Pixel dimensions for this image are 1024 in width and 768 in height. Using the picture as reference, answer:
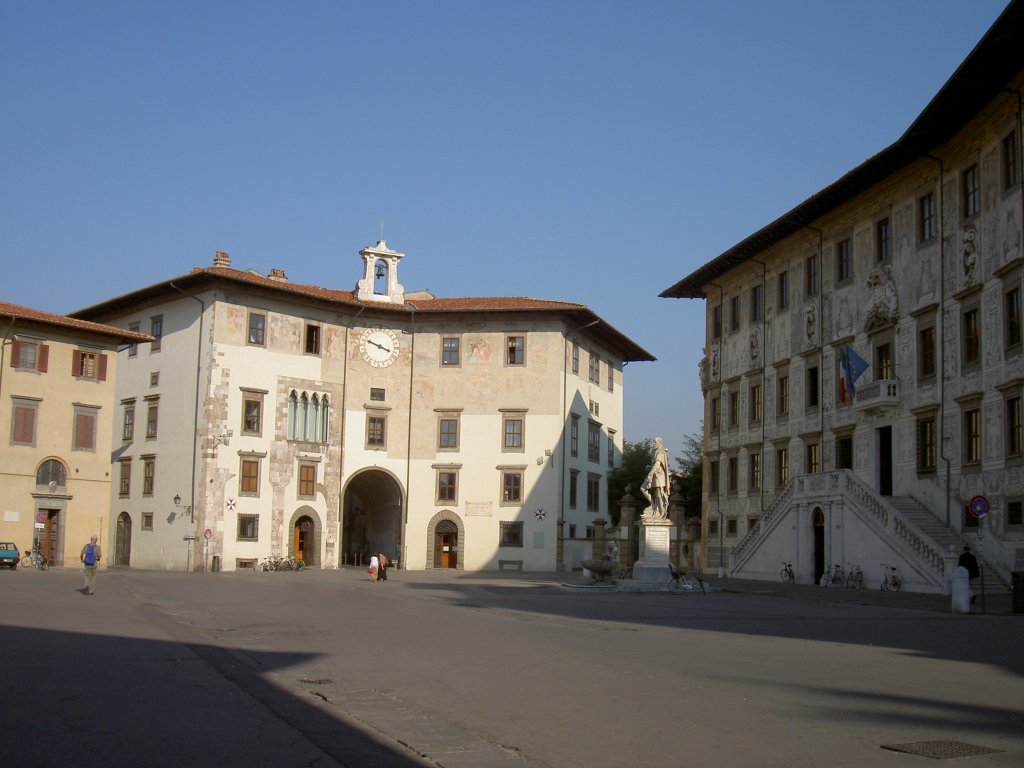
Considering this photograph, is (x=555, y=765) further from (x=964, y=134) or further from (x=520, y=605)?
(x=964, y=134)

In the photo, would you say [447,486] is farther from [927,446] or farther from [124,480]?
[927,446]

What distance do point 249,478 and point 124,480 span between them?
711 cm

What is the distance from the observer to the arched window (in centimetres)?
4500

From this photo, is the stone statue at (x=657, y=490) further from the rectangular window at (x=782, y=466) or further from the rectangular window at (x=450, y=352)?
the rectangular window at (x=450, y=352)

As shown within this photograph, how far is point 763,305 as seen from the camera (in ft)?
143

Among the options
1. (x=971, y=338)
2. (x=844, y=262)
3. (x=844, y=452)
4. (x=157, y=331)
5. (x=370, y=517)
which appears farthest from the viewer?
(x=370, y=517)

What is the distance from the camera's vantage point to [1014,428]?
28484 millimetres

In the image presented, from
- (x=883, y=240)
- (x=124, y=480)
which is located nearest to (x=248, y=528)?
(x=124, y=480)

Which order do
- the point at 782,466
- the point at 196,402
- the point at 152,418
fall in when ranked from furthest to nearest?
the point at 152,418
the point at 196,402
the point at 782,466

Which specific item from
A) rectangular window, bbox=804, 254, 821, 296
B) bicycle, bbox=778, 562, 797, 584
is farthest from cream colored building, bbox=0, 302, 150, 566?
rectangular window, bbox=804, 254, 821, 296

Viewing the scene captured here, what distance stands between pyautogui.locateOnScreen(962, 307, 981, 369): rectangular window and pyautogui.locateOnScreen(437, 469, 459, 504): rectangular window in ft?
92.9

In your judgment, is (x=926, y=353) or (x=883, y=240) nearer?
(x=926, y=353)

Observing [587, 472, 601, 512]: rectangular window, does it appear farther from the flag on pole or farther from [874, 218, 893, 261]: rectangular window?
[874, 218, 893, 261]: rectangular window

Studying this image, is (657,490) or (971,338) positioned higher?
(971,338)
